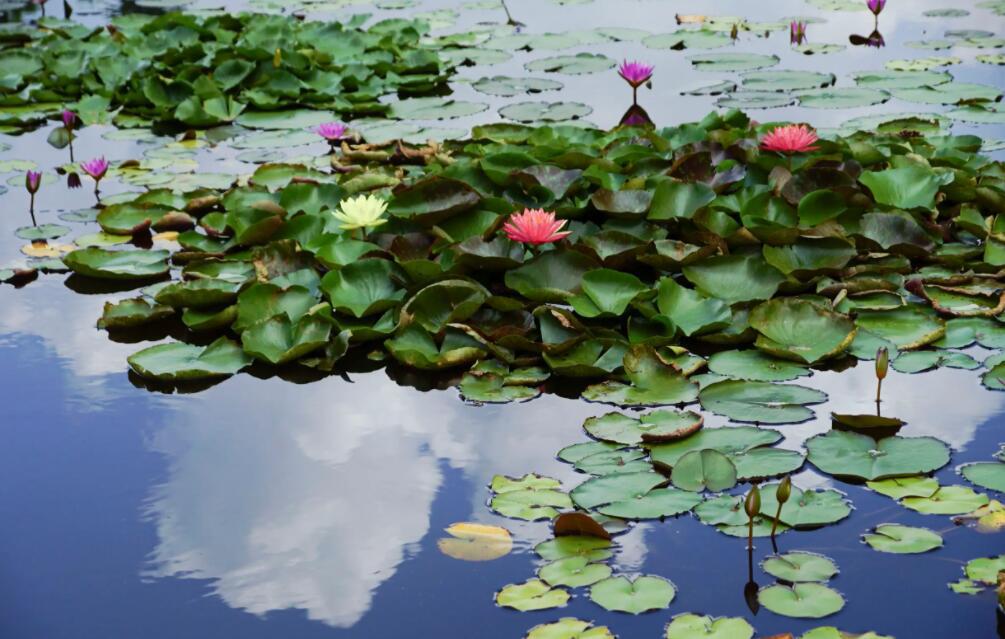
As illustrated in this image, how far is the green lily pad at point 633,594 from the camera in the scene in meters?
2.16

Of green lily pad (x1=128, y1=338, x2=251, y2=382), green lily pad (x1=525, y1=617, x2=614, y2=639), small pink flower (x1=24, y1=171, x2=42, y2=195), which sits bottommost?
green lily pad (x1=525, y1=617, x2=614, y2=639)

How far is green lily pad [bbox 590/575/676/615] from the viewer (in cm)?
216

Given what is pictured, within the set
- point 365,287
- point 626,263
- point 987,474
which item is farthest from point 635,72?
point 987,474

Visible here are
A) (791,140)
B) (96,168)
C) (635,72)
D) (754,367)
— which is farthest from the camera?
(635,72)

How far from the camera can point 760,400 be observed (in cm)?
292

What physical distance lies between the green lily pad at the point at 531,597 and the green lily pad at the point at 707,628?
208 millimetres

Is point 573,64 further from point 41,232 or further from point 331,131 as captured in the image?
point 41,232

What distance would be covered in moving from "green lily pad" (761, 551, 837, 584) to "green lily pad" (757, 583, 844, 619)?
24 millimetres

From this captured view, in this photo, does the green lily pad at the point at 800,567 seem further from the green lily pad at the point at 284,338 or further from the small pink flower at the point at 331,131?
the small pink flower at the point at 331,131

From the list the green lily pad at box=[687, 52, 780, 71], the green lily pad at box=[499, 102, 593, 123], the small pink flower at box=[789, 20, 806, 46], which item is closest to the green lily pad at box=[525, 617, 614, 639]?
the green lily pad at box=[499, 102, 593, 123]

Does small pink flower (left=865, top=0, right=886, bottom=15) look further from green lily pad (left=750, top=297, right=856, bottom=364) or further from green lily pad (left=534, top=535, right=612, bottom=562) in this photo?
green lily pad (left=534, top=535, right=612, bottom=562)

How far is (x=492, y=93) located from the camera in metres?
5.91

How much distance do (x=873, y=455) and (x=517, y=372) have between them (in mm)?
938

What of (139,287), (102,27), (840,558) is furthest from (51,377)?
(102,27)
